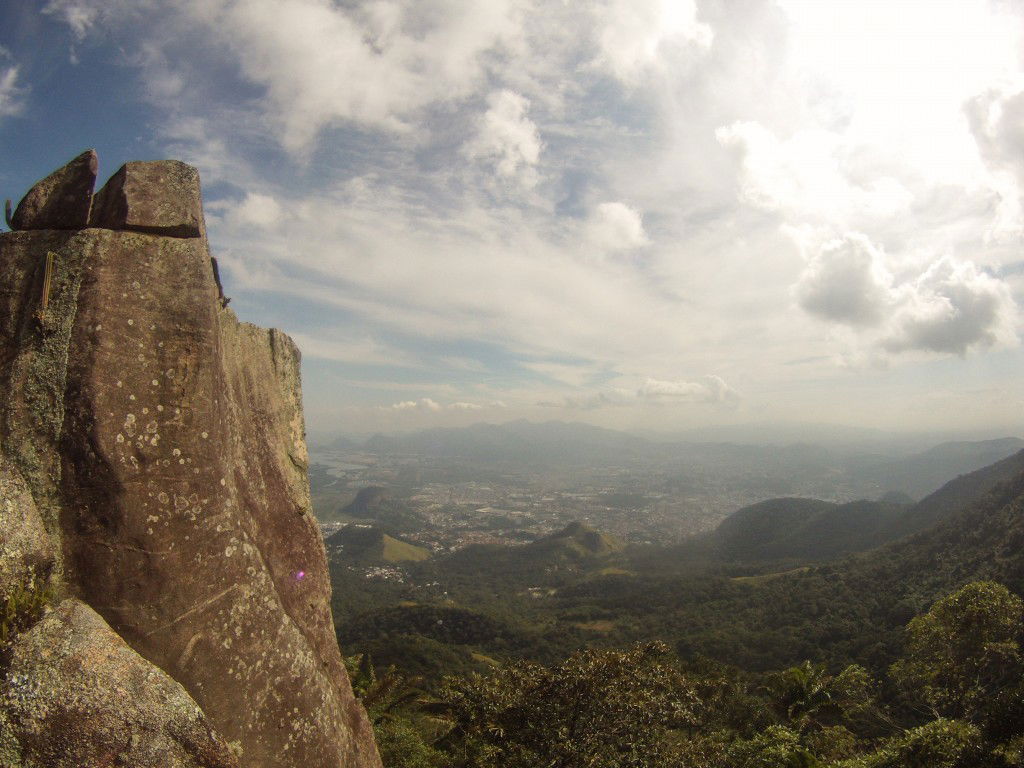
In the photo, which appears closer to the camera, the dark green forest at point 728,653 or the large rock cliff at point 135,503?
the large rock cliff at point 135,503

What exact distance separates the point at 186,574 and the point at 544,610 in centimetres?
15132

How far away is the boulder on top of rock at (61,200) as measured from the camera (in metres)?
7.73

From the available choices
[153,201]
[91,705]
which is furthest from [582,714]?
[153,201]

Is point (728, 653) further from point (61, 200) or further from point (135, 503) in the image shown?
point (61, 200)

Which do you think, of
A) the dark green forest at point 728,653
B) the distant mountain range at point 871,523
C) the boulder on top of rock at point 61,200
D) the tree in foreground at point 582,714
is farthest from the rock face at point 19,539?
the distant mountain range at point 871,523

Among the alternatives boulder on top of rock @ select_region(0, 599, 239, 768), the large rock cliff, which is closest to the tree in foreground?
the large rock cliff

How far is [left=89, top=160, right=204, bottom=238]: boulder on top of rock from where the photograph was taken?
7.77 meters

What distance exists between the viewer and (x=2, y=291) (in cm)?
703

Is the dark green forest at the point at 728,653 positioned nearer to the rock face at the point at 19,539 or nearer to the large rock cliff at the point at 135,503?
the large rock cliff at the point at 135,503

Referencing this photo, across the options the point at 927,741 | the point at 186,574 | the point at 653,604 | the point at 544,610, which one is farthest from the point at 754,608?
the point at 186,574

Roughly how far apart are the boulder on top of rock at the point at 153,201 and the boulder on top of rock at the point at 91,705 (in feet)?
18.1

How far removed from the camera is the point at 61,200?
25.9 ft

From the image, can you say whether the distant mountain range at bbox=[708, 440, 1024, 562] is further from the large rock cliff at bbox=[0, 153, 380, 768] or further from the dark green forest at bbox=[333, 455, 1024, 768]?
the large rock cliff at bbox=[0, 153, 380, 768]

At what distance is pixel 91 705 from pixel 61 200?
737 cm
